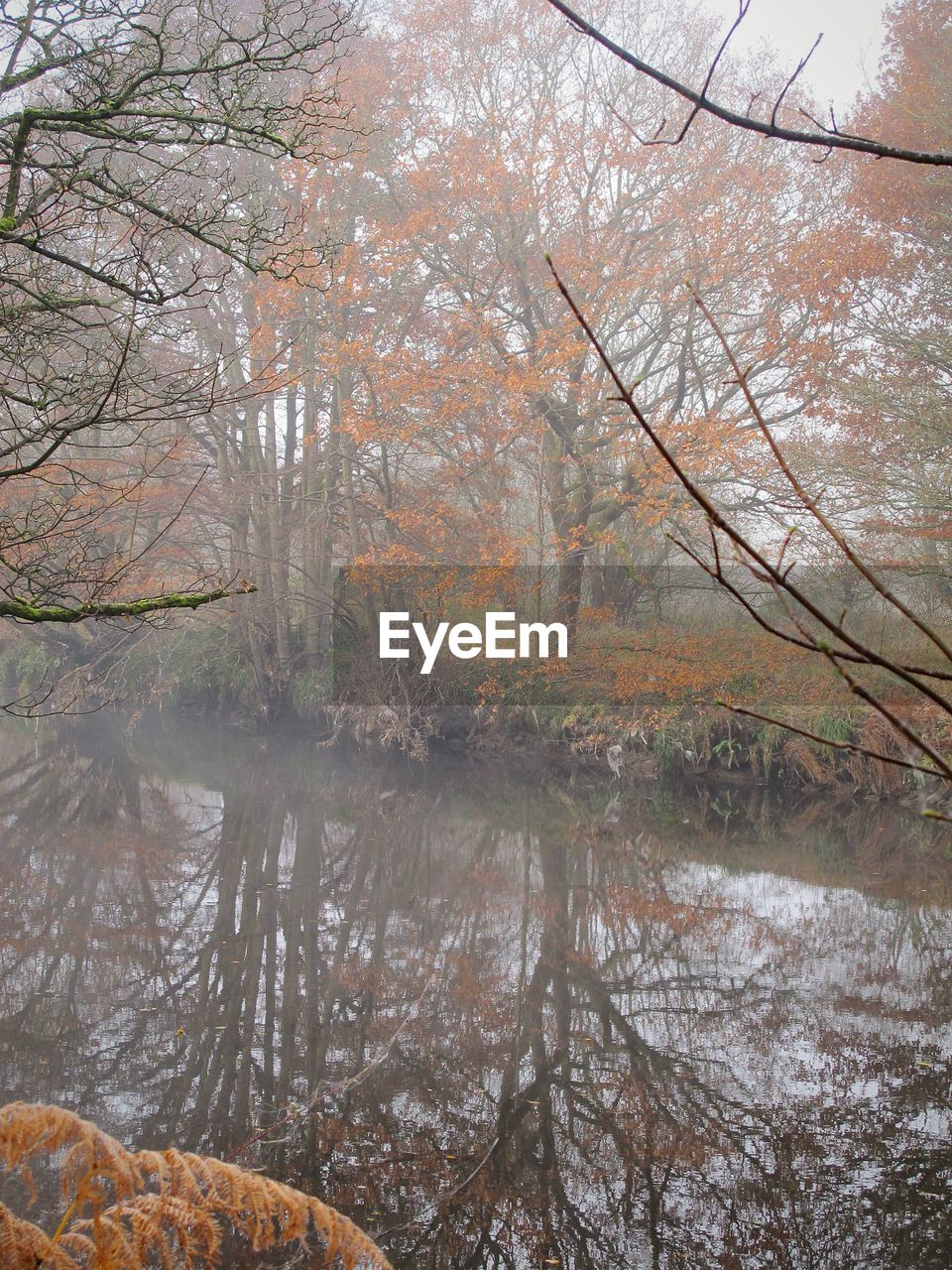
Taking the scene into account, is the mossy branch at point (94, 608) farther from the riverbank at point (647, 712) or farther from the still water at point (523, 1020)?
the riverbank at point (647, 712)

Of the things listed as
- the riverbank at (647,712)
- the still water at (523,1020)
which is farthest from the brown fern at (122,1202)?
the riverbank at (647,712)

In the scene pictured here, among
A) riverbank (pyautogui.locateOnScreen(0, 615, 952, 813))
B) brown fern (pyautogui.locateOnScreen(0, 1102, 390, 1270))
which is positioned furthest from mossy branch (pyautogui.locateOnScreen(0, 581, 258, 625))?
riverbank (pyautogui.locateOnScreen(0, 615, 952, 813))

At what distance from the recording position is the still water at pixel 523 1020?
12.7ft

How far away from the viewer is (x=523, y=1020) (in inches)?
224

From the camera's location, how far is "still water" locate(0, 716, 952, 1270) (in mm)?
3881

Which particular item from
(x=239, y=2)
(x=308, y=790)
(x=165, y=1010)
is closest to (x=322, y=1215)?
(x=165, y=1010)

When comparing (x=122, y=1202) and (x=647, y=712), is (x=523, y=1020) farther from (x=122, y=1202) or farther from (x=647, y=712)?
(x=647, y=712)

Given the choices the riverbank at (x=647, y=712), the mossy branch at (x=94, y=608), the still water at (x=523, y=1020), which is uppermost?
the mossy branch at (x=94, y=608)

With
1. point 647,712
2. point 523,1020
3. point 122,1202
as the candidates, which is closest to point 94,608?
point 122,1202

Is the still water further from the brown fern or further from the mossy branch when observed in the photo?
the mossy branch

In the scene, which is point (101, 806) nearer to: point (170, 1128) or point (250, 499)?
point (250, 499)

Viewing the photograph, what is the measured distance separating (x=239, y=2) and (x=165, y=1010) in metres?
16.2

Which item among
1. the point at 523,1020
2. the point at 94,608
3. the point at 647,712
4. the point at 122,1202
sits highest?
the point at 94,608

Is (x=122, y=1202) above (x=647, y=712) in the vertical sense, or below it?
above
